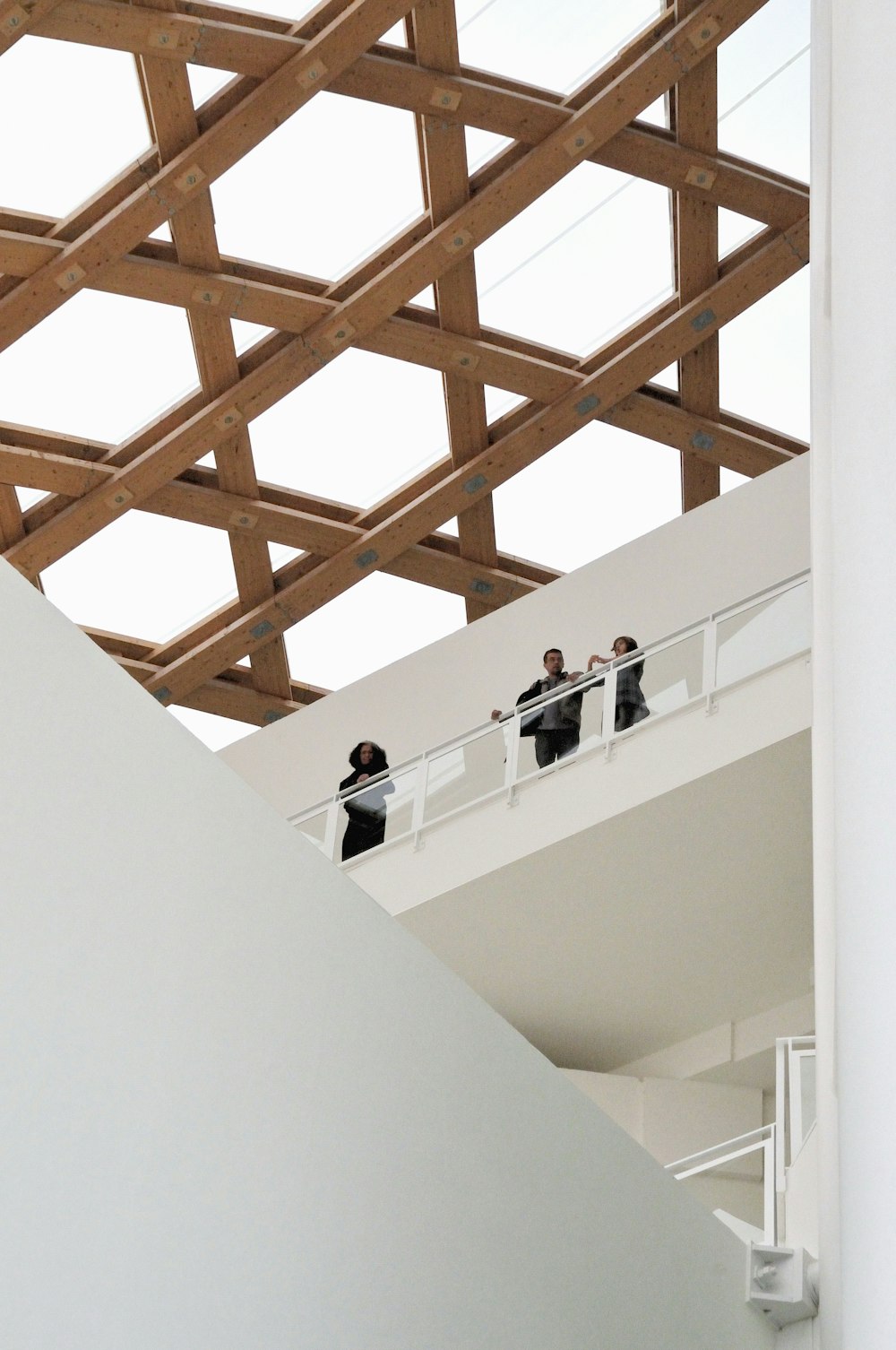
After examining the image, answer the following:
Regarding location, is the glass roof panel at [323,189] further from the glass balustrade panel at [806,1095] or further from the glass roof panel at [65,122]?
the glass balustrade panel at [806,1095]

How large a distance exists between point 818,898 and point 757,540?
943 cm

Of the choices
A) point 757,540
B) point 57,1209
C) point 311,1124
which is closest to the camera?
point 57,1209

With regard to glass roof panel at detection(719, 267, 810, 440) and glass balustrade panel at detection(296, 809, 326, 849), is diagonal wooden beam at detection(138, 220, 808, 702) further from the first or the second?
glass balustrade panel at detection(296, 809, 326, 849)

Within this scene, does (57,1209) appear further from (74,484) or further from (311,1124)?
(74,484)

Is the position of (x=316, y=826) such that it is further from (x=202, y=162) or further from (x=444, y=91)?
(x=444, y=91)

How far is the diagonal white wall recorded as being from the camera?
327 centimetres

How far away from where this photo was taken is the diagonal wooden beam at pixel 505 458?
1656cm

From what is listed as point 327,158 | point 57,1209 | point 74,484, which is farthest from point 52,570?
point 57,1209

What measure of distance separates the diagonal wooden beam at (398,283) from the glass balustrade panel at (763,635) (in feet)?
21.5

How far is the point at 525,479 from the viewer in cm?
1872

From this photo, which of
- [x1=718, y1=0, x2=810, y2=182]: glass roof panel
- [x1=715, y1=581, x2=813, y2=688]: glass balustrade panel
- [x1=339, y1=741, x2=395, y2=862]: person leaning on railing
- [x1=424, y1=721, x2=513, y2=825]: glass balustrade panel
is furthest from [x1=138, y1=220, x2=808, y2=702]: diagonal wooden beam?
[x1=424, y1=721, x2=513, y2=825]: glass balustrade panel

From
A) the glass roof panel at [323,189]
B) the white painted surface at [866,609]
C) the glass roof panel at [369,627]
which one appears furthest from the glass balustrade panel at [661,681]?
the glass roof panel at [369,627]

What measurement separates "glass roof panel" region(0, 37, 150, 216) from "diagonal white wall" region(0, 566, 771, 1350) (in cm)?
1206

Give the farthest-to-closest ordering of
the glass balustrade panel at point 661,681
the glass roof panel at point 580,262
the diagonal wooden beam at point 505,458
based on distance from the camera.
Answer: the diagonal wooden beam at point 505,458, the glass roof panel at point 580,262, the glass balustrade panel at point 661,681
